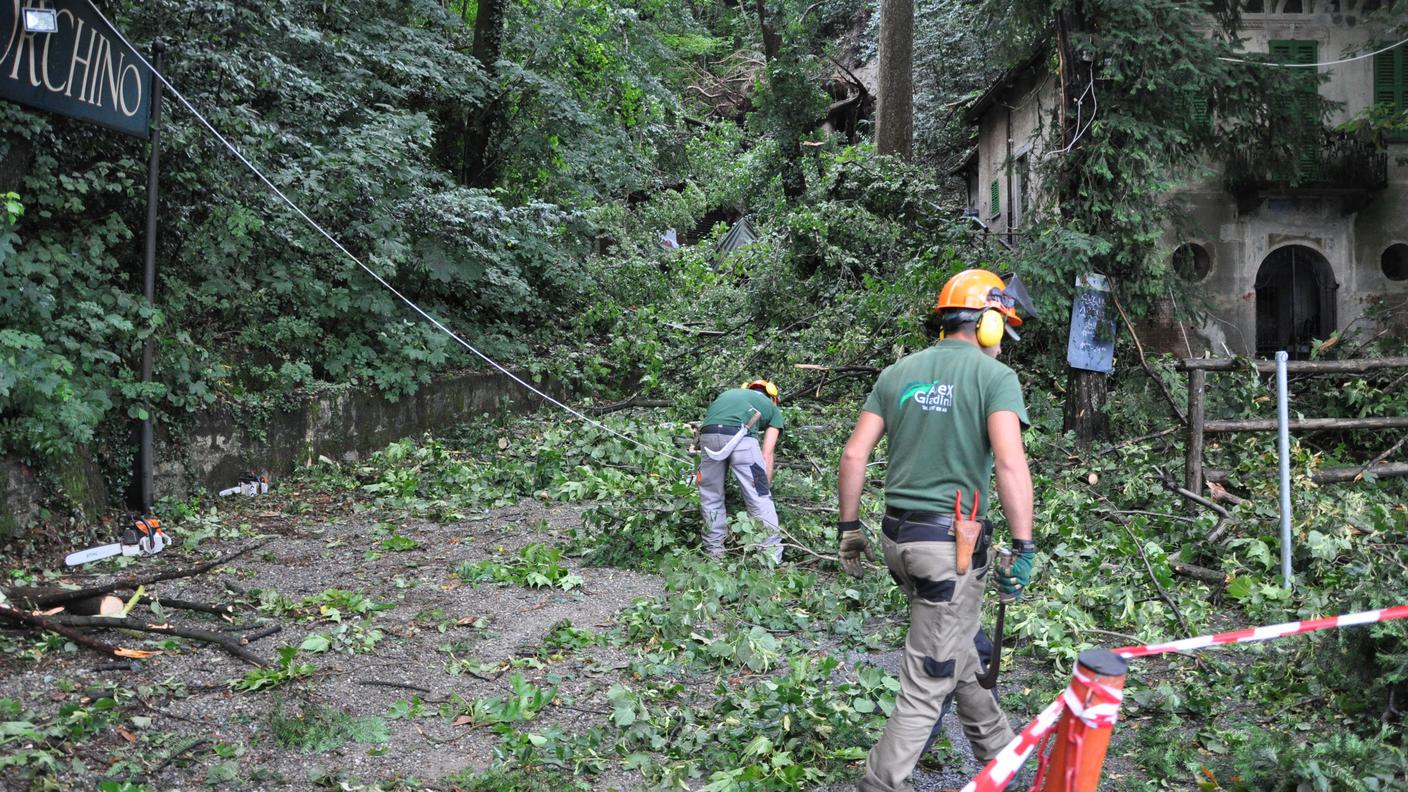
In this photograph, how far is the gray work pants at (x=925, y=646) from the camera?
3.68 meters

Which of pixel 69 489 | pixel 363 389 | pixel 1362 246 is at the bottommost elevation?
pixel 69 489

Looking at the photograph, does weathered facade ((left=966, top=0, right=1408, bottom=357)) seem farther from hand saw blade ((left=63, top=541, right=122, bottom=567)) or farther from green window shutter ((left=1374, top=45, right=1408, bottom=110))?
hand saw blade ((left=63, top=541, right=122, bottom=567))

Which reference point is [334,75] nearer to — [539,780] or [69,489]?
[69,489]

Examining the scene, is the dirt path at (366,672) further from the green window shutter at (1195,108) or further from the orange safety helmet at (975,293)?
the green window shutter at (1195,108)

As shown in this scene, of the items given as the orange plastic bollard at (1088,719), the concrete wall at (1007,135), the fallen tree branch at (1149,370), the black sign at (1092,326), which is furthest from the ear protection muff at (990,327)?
the concrete wall at (1007,135)

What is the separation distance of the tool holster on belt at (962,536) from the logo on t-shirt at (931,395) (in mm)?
319

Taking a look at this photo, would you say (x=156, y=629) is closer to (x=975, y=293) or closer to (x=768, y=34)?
(x=975, y=293)

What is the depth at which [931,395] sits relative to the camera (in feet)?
12.7

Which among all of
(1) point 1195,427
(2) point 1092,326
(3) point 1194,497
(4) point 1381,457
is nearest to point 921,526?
(3) point 1194,497

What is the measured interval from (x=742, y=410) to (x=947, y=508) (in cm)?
396

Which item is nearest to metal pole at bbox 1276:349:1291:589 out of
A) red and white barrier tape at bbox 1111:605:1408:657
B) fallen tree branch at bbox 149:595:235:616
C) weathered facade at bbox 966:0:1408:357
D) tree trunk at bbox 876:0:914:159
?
red and white barrier tape at bbox 1111:605:1408:657

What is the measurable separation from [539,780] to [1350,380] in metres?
8.62

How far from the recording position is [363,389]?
37.5ft

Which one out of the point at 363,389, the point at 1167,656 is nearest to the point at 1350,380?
the point at 1167,656
